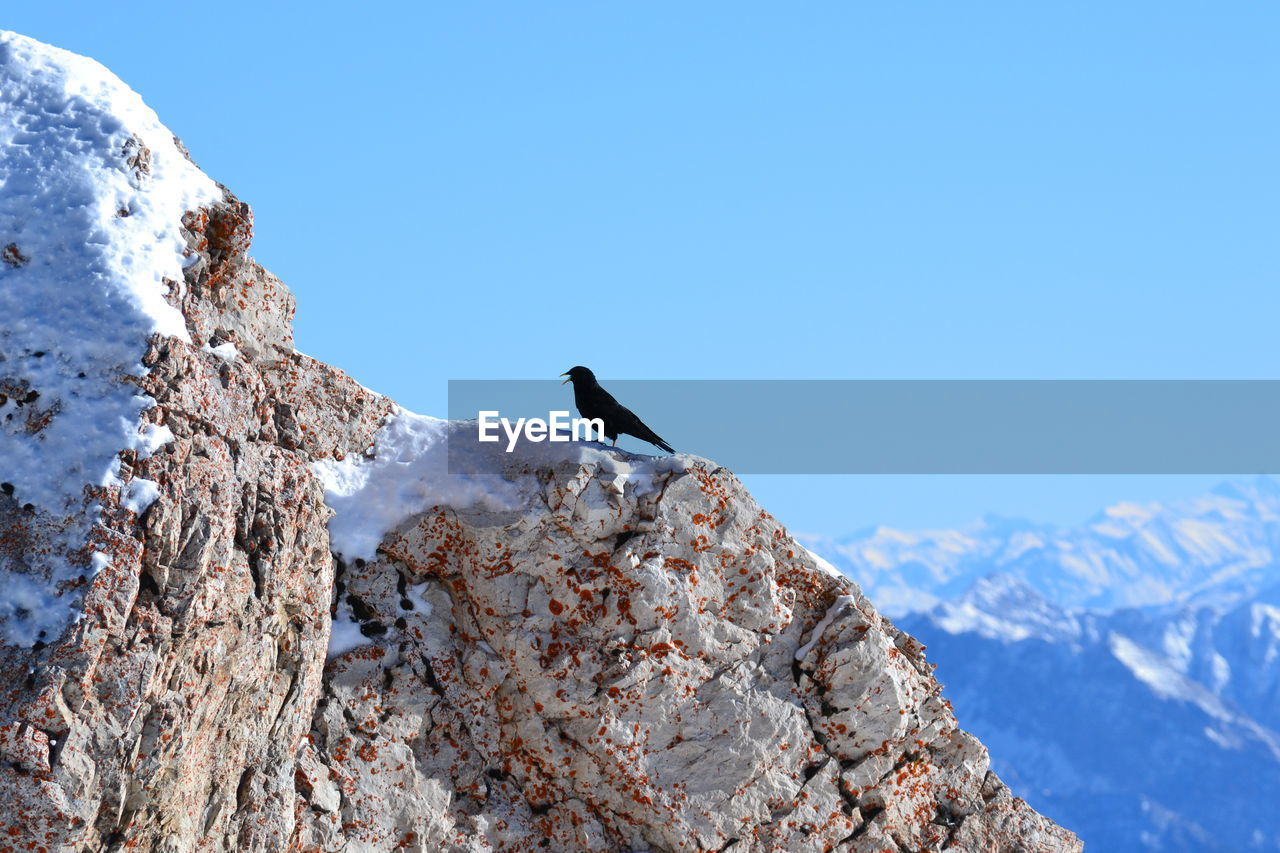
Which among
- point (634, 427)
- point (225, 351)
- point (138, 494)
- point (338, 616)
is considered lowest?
point (138, 494)

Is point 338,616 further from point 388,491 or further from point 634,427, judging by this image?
point 634,427

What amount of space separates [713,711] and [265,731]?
6.18 m

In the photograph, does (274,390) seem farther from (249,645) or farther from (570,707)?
(570,707)

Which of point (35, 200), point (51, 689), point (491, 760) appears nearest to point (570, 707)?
point (491, 760)

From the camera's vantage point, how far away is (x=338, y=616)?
19.8 meters

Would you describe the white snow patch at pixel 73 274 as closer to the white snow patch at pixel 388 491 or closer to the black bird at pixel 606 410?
the white snow patch at pixel 388 491

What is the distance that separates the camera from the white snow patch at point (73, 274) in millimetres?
15516

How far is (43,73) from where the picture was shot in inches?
726

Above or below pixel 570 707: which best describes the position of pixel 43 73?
above

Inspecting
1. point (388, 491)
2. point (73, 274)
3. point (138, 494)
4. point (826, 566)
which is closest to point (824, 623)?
point (826, 566)

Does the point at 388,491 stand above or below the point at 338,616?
above

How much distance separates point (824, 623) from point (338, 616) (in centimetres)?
695

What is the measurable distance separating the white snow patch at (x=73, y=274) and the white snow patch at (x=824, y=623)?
31.4 feet

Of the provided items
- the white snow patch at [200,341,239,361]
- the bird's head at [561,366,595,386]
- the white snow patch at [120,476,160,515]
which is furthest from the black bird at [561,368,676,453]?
the white snow patch at [120,476,160,515]
